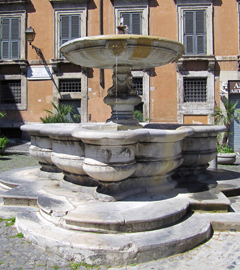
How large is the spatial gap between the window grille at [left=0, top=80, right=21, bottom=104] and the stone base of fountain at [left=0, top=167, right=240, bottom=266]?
1314 centimetres

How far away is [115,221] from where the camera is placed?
314 cm

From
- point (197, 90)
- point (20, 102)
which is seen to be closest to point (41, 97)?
point (20, 102)

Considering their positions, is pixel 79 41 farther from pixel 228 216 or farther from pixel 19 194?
pixel 228 216

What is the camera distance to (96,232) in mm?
3139

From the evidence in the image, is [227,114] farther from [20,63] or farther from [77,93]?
[20,63]

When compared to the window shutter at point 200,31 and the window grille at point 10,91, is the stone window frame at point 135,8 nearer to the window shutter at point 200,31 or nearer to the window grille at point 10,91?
the window shutter at point 200,31

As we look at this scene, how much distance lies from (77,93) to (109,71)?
1.90m

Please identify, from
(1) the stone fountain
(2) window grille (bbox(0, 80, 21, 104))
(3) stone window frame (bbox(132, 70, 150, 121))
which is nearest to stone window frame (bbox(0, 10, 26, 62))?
(2) window grille (bbox(0, 80, 21, 104))

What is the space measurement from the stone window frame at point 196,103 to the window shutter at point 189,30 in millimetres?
1186

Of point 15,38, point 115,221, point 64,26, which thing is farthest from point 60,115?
point 115,221

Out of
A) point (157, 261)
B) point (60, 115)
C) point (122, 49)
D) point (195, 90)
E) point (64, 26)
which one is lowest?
point (157, 261)

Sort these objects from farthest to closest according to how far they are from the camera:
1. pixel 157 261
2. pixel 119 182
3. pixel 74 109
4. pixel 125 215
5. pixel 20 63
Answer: pixel 74 109 < pixel 20 63 < pixel 119 182 < pixel 125 215 < pixel 157 261

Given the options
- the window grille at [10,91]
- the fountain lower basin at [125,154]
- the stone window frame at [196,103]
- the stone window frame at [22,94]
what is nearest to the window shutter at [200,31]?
the stone window frame at [196,103]

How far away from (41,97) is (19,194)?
12791mm
